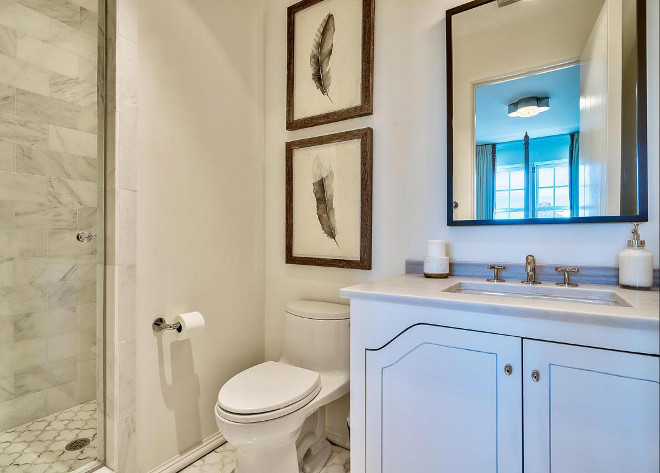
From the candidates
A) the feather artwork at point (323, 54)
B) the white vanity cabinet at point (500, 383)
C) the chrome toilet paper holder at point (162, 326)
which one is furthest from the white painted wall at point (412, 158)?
the chrome toilet paper holder at point (162, 326)

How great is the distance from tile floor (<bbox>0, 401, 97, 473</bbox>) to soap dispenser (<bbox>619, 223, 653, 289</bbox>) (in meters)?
2.01

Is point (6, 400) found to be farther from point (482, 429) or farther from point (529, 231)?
point (529, 231)

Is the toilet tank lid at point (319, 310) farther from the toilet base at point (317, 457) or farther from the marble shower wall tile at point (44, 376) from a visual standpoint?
the marble shower wall tile at point (44, 376)

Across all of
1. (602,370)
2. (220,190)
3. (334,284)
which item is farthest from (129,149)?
(602,370)

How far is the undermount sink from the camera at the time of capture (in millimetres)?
1040

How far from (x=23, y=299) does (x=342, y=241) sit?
1.50 meters

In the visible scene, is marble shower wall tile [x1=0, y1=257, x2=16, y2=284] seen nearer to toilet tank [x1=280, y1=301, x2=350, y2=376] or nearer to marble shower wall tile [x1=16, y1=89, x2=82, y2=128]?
marble shower wall tile [x1=16, y1=89, x2=82, y2=128]

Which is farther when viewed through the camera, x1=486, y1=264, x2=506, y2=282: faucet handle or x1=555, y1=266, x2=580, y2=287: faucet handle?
x1=486, y1=264, x2=506, y2=282: faucet handle

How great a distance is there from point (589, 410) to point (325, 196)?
1296 mm

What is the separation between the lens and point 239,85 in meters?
1.85

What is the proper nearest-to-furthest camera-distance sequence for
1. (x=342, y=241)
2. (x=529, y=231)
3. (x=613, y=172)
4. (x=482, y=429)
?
(x=482, y=429)
(x=613, y=172)
(x=529, y=231)
(x=342, y=241)

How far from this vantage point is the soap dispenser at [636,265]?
105 cm

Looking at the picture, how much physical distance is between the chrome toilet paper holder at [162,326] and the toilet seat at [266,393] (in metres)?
0.34

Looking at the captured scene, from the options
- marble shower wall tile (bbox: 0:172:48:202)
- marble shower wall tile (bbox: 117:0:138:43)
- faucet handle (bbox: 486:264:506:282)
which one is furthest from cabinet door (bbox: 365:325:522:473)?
marble shower wall tile (bbox: 0:172:48:202)
